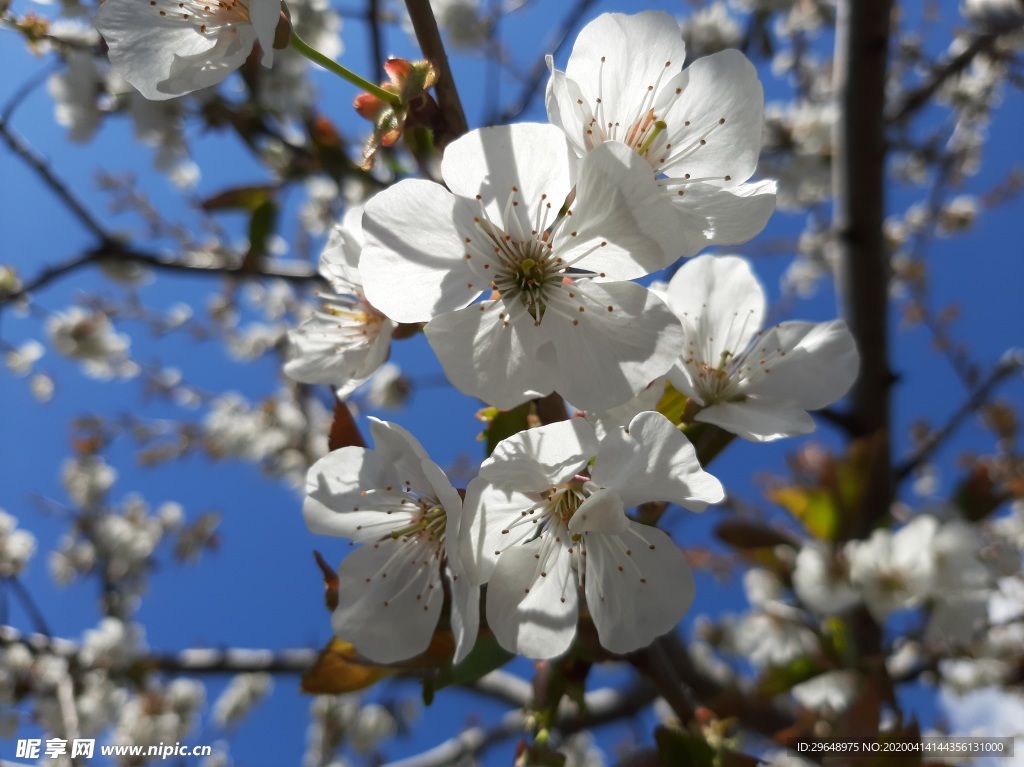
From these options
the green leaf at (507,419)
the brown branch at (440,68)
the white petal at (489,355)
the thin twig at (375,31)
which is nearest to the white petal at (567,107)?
the brown branch at (440,68)

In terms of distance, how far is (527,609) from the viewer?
2.61 feet

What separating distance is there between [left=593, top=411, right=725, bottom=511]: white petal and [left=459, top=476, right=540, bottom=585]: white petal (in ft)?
0.40

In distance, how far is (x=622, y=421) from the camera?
0.78m

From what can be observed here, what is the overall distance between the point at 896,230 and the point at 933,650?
Result: 2630 mm

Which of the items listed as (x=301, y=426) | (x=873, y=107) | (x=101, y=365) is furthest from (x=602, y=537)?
(x=101, y=365)

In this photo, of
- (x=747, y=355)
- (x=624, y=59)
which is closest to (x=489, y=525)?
(x=747, y=355)

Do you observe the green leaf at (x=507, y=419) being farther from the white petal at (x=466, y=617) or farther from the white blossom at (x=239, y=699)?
the white blossom at (x=239, y=699)

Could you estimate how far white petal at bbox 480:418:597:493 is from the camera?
707 mm

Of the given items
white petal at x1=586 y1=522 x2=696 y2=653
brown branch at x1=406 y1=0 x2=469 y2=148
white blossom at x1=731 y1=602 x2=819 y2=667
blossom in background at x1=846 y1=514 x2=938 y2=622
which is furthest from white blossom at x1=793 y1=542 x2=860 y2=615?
brown branch at x1=406 y1=0 x2=469 y2=148

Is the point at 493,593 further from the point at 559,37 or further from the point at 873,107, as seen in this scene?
the point at 559,37

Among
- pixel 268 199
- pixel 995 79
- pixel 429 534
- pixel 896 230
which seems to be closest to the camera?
pixel 429 534

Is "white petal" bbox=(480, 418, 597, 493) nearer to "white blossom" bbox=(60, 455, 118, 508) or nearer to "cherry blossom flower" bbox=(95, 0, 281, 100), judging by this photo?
"cherry blossom flower" bbox=(95, 0, 281, 100)

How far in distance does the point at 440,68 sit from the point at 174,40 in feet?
1.38

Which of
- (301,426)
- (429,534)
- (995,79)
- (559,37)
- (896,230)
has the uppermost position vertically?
(559,37)
